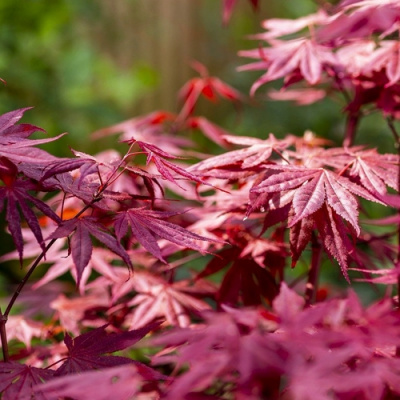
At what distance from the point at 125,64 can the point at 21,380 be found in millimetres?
3296

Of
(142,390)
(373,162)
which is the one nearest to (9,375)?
(142,390)

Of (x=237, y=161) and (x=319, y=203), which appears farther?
(x=237, y=161)

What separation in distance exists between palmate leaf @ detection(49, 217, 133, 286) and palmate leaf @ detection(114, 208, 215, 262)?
17 mm

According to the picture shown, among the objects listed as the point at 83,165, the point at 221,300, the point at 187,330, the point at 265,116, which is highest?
the point at 83,165

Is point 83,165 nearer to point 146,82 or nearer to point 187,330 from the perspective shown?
point 187,330

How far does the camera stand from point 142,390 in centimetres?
82

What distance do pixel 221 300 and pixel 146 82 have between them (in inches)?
95.6

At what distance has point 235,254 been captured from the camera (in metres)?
0.93

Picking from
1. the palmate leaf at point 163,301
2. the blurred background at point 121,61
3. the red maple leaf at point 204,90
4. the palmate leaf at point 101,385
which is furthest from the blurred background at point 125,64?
the palmate leaf at point 101,385

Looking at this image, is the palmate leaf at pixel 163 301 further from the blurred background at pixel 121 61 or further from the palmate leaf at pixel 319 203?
the blurred background at pixel 121 61

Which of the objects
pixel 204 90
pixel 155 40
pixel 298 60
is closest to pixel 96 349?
pixel 298 60

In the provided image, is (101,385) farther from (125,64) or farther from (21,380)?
(125,64)

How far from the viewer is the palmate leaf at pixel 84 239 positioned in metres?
0.65

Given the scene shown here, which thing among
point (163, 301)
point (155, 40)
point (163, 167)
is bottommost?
point (163, 301)
